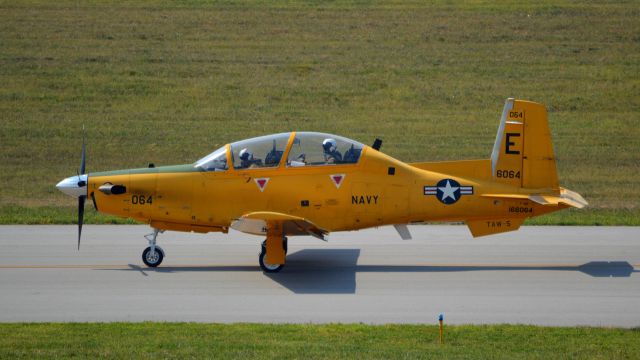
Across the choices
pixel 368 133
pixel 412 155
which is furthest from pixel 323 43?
pixel 412 155

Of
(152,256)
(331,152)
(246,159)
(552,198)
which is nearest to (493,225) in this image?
(552,198)

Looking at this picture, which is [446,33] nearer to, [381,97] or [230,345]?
[381,97]

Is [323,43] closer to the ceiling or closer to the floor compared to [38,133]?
closer to the ceiling

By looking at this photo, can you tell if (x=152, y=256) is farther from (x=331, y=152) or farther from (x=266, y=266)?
(x=331, y=152)

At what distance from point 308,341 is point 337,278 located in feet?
12.5

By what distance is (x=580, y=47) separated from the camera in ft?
125

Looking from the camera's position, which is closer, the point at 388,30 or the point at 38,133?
the point at 38,133

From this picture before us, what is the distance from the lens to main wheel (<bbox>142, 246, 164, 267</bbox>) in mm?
16125

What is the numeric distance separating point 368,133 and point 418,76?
565 centimetres

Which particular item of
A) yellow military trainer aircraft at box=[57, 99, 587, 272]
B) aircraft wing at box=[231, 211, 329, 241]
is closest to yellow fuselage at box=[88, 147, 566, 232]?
yellow military trainer aircraft at box=[57, 99, 587, 272]

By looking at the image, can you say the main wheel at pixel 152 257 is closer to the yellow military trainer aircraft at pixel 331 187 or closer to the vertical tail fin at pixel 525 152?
the yellow military trainer aircraft at pixel 331 187

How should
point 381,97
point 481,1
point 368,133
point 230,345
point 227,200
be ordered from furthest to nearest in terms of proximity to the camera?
point 481,1, point 381,97, point 368,133, point 227,200, point 230,345

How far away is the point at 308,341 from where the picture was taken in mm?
11633

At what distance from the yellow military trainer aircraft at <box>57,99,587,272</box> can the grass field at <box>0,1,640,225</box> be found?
8374 millimetres
